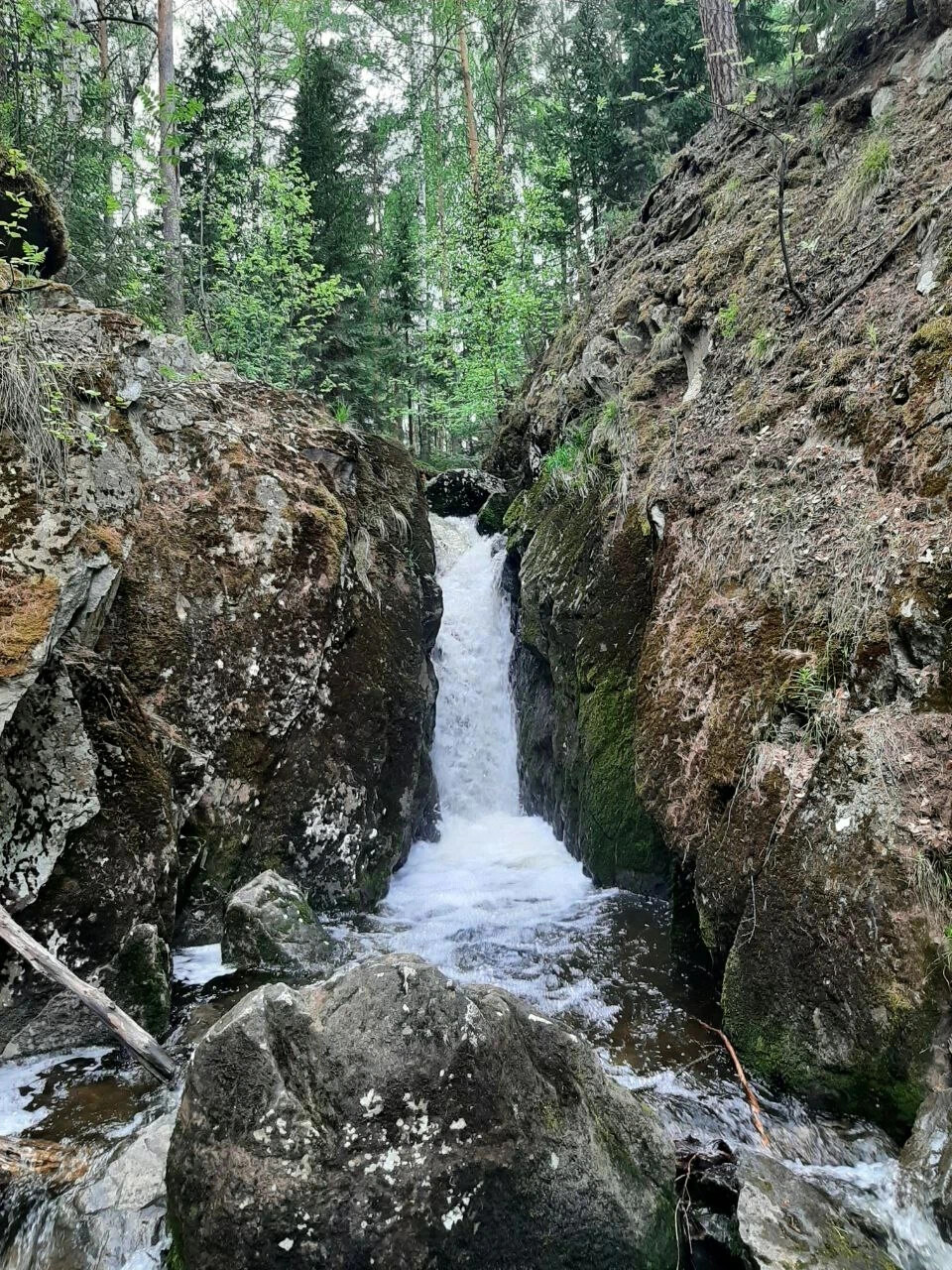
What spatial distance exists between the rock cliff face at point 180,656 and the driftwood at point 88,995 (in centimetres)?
69

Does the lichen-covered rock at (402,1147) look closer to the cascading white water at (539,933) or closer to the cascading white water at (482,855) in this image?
the cascading white water at (539,933)

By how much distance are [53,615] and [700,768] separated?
14.8 feet

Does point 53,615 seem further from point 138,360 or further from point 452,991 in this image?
point 452,991

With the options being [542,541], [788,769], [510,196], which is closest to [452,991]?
[788,769]

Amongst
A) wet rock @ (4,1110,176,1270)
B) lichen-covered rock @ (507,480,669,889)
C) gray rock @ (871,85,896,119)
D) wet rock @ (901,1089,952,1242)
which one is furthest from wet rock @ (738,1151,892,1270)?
gray rock @ (871,85,896,119)

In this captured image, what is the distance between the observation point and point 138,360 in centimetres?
659

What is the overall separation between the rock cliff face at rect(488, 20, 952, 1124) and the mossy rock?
6231mm

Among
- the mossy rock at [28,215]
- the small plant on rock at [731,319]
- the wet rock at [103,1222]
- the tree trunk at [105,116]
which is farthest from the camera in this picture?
the tree trunk at [105,116]

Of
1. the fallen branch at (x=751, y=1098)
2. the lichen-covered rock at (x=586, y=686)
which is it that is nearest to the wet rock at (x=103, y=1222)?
the fallen branch at (x=751, y=1098)

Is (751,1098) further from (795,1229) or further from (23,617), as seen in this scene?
(23,617)

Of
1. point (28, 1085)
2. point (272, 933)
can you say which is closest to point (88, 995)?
point (28, 1085)

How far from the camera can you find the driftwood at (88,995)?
356 cm

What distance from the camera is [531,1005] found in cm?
384

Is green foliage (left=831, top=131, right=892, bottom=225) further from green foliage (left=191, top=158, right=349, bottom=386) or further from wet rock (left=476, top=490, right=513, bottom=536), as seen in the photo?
green foliage (left=191, top=158, right=349, bottom=386)
